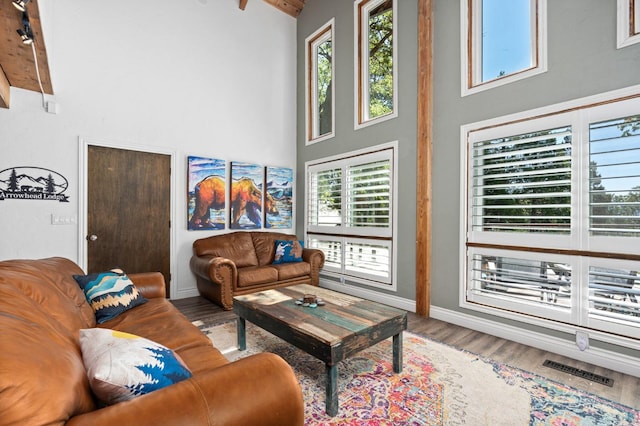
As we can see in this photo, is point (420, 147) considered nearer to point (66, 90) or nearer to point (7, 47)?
point (7, 47)

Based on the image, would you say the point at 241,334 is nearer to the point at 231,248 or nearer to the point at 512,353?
the point at 231,248

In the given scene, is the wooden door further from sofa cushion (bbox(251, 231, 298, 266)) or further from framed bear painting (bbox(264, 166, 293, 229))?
framed bear painting (bbox(264, 166, 293, 229))

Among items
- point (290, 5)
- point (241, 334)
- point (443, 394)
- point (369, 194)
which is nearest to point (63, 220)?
point (241, 334)

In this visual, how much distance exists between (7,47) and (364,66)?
4055 mm

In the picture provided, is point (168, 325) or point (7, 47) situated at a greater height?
point (7, 47)

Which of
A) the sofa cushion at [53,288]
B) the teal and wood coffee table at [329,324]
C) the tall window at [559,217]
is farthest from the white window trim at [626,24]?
the sofa cushion at [53,288]

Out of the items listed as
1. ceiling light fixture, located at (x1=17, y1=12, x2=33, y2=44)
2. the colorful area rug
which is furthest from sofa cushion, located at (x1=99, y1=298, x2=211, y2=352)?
ceiling light fixture, located at (x1=17, y1=12, x2=33, y2=44)

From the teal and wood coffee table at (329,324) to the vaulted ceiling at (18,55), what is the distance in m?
2.65

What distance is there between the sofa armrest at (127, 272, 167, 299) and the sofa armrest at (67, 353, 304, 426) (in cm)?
206

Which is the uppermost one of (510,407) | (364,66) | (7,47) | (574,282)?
(364,66)

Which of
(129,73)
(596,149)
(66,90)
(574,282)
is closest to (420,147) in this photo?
(596,149)

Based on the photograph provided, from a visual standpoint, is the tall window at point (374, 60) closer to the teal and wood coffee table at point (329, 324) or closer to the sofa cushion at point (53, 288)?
the teal and wood coffee table at point (329, 324)

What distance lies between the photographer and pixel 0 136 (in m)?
3.30

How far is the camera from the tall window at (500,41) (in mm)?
2902
